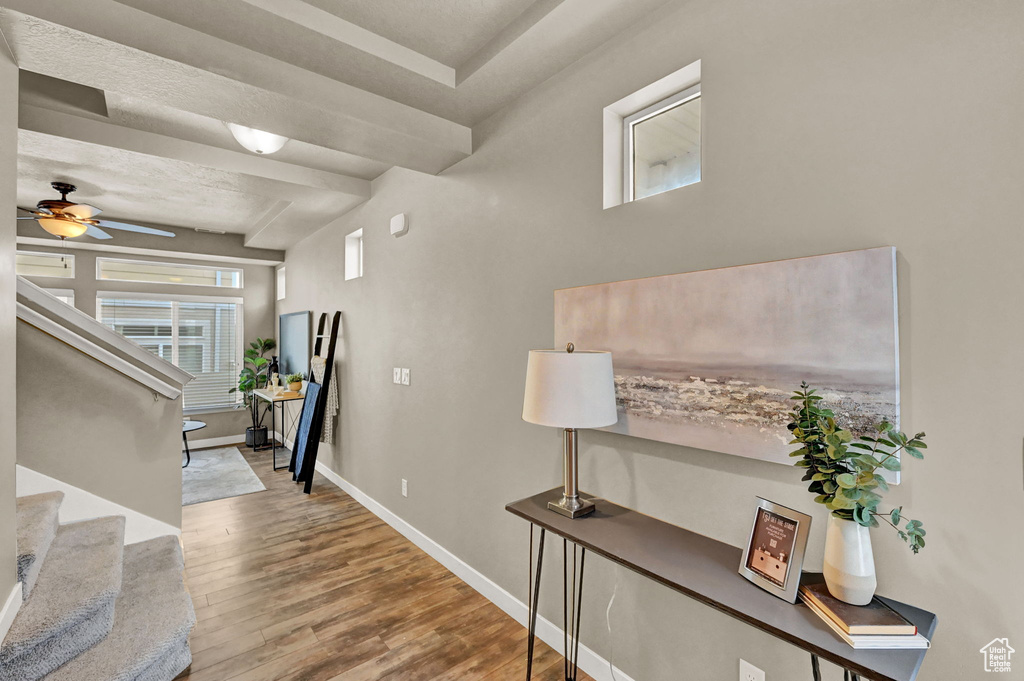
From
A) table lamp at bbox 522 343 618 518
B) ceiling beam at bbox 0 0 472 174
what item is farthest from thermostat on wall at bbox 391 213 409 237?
table lamp at bbox 522 343 618 518

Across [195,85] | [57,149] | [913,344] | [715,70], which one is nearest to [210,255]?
[57,149]

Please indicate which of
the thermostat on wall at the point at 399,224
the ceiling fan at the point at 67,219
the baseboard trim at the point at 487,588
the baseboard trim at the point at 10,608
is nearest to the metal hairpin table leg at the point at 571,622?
the baseboard trim at the point at 487,588

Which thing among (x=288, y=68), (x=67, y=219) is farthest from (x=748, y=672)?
(x=67, y=219)

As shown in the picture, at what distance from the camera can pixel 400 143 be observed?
8.14 feet

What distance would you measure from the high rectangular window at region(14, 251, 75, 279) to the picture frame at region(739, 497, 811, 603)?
6814 mm

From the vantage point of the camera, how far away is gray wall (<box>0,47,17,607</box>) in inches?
63.7

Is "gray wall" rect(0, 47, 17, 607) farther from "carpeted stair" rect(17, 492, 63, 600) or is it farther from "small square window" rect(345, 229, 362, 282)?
"small square window" rect(345, 229, 362, 282)

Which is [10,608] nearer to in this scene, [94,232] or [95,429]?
[95,429]

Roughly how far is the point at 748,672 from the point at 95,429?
3412 millimetres

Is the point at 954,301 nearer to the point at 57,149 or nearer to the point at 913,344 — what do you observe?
the point at 913,344

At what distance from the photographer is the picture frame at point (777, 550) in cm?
116

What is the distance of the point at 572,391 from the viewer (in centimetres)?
163

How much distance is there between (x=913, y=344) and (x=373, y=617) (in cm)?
253

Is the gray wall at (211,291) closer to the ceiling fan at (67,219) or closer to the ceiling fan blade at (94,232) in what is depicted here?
the ceiling fan blade at (94,232)
